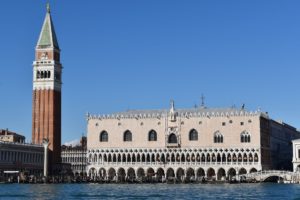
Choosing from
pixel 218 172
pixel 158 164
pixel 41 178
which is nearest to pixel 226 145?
pixel 218 172

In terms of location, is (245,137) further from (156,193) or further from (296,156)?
(156,193)

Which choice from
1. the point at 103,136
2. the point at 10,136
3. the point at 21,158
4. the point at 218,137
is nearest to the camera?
the point at 218,137

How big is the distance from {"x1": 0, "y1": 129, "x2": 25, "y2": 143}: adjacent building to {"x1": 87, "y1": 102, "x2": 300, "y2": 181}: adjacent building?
2431 cm

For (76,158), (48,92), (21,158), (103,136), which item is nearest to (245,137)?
(103,136)

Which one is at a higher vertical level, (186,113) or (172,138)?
(186,113)

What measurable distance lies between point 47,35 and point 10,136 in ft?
63.9

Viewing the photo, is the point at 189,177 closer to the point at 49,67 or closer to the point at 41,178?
the point at 41,178

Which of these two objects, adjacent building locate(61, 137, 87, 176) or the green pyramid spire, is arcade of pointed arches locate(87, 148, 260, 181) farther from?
adjacent building locate(61, 137, 87, 176)

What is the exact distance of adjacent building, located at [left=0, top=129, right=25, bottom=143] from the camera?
118 meters

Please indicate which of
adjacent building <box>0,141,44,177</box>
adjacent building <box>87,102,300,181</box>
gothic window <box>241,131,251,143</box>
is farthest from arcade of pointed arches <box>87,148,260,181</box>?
adjacent building <box>0,141,44,177</box>

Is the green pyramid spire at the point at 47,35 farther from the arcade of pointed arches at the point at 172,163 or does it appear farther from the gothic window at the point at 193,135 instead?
the gothic window at the point at 193,135

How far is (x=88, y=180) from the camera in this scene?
90.6m

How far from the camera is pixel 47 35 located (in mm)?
109000

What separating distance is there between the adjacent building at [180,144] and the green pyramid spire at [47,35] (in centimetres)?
1620
